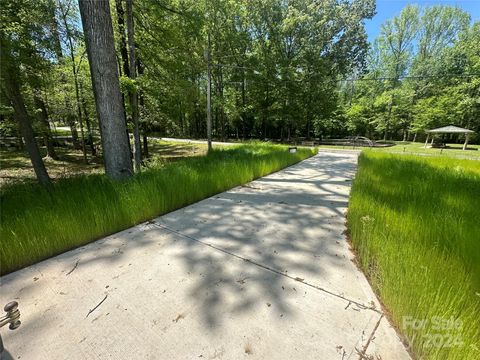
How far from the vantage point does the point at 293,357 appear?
1215 millimetres

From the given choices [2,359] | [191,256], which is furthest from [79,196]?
[2,359]

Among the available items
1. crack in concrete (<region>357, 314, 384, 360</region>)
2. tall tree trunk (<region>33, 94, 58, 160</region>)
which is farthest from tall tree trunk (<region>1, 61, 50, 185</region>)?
crack in concrete (<region>357, 314, 384, 360</region>)

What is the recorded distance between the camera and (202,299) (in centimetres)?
162

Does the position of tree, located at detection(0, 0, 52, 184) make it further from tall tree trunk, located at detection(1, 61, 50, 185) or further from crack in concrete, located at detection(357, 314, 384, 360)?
crack in concrete, located at detection(357, 314, 384, 360)

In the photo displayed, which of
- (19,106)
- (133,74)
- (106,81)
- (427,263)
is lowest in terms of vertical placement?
(427,263)

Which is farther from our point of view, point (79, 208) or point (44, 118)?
point (44, 118)

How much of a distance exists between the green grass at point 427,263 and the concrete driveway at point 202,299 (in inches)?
6.2

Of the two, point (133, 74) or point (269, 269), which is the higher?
point (133, 74)

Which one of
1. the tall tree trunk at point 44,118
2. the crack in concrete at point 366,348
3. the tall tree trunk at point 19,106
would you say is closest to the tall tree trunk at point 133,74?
the tall tree trunk at point 19,106

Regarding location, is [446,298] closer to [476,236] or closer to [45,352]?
[476,236]

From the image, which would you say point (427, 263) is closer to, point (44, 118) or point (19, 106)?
point (19, 106)

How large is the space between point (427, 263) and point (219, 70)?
2348 cm

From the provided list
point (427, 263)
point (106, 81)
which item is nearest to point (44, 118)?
point (106, 81)

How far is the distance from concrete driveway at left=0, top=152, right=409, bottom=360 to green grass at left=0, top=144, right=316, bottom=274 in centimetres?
16
